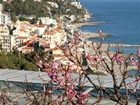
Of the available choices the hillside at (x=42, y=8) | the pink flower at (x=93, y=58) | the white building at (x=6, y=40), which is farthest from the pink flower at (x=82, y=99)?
the hillside at (x=42, y=8)

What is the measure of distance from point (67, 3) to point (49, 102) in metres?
54.6

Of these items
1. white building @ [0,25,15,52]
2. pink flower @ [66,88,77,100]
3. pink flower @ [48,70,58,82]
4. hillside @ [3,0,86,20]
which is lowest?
white building @ [0,25,15,52]

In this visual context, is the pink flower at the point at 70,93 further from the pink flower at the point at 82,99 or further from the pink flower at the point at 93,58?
the pink flower at the point at 93,58

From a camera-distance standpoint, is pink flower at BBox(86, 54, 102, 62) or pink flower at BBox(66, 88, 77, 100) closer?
pink flower at BBox(66, 88, 77, 100)

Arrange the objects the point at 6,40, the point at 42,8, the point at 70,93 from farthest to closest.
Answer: the point at 42,8 < the point at 6,40 < the point at 70,93

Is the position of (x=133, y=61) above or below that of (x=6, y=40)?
above

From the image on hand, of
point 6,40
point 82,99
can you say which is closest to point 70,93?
point 82,99

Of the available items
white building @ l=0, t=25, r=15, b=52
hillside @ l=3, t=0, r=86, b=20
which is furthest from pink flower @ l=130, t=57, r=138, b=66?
hillside @ l=3, t=0, r=86, b=20

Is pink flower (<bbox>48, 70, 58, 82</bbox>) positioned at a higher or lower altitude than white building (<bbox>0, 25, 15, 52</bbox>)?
higher

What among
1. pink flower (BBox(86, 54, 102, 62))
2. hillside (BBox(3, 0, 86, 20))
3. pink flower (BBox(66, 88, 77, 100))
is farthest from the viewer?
hillside (BBox(3, 0, 86, 20))

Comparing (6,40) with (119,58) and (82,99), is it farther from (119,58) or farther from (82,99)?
(82,99)

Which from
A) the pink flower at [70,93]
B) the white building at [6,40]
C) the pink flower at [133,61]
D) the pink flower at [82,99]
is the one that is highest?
the pink flower at [133,61]

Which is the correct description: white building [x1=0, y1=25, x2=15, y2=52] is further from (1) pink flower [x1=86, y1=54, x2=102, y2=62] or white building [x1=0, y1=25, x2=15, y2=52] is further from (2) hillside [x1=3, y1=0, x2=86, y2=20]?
(1) pink flower [x1=86, y1=54, x2=102, y2=62]

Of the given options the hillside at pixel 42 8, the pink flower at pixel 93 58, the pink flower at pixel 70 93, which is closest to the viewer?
the pink flower at pixel 70 93
